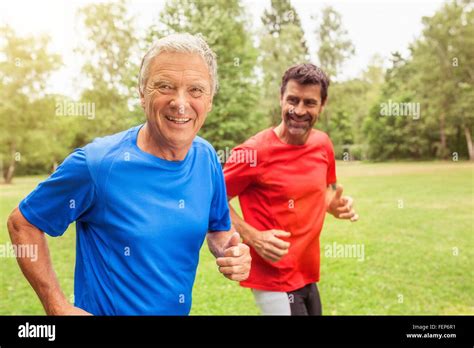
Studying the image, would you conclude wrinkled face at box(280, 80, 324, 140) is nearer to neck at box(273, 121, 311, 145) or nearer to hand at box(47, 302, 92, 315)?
neck at box(273, 121, 311, 145)

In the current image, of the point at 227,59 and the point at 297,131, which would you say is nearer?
the point at 297,131

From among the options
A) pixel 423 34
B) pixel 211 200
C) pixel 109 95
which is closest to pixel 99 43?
pixel 109 95

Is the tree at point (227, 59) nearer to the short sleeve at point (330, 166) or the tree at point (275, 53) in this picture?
the tree at point (275, 53)

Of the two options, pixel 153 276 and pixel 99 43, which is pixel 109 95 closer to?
pixel 99 43

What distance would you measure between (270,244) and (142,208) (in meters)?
0.67

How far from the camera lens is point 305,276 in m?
1.98

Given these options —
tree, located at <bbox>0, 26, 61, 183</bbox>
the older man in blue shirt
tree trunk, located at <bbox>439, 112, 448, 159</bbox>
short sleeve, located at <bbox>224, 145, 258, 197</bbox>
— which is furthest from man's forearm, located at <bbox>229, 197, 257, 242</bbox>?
tree trunk, located at <bbox>439, 112, 448, 159</bbox>

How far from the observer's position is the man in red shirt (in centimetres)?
192

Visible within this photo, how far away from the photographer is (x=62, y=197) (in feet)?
3.86

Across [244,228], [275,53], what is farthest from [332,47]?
[244,228]

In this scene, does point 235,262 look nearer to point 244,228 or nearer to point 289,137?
point 244,228
